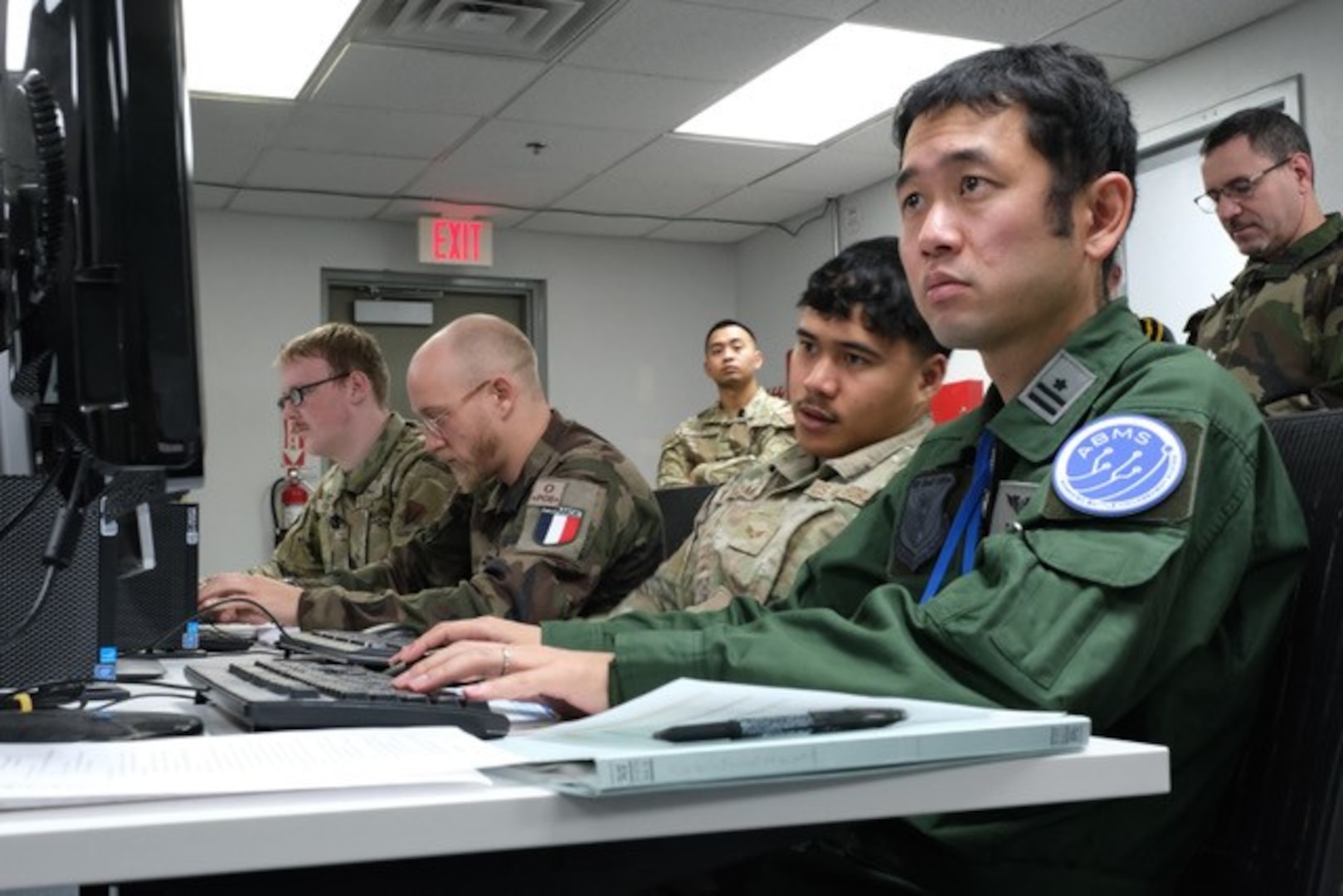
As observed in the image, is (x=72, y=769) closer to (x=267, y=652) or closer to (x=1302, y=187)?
(x=267, y=652)

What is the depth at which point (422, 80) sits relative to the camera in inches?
184

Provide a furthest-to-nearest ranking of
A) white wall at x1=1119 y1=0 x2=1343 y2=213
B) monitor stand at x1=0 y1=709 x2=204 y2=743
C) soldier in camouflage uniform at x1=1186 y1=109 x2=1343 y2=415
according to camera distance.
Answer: white wall at x1=1119 y1=0 x2=1343 y2=213 → soldier in camouflage uniform at x1=1186 y1=109 x2=1343 y2=415 → monitor stand at x1=0 y1=709 x2=204 y2=743

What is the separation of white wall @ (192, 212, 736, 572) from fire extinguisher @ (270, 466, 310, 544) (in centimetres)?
5

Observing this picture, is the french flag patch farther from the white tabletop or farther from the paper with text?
the white tabletop

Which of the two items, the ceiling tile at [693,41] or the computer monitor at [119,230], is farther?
the ceiling tile at [693,41]

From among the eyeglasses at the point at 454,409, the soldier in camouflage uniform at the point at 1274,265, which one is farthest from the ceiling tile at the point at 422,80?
the soldier in camouflage uniform at the point at 1274,265

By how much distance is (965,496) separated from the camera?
117 cm

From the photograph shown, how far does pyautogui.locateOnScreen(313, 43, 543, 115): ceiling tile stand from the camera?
14.6ft

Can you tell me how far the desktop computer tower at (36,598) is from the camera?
1.03 meters

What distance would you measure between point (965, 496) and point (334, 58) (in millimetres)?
3807

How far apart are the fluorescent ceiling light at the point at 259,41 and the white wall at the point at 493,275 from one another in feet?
5.39

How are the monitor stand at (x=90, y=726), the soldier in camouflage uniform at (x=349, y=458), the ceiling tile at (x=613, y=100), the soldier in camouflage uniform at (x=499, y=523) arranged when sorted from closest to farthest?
1. the monitor stand at (x=90, y=726)
2. the soldier in camouflage uniform at (x=499, y=523)
3. the soldier in camouflage uniform at (x=349, y=458)
4. the ceiling tile at (x=613, y=100)

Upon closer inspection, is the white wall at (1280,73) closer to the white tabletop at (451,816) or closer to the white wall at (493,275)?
the white wall at (493,275)

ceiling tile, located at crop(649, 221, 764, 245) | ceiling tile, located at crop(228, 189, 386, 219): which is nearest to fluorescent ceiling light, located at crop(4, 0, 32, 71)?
ceiling tile, located at crop(228, 189, 386, 219)
